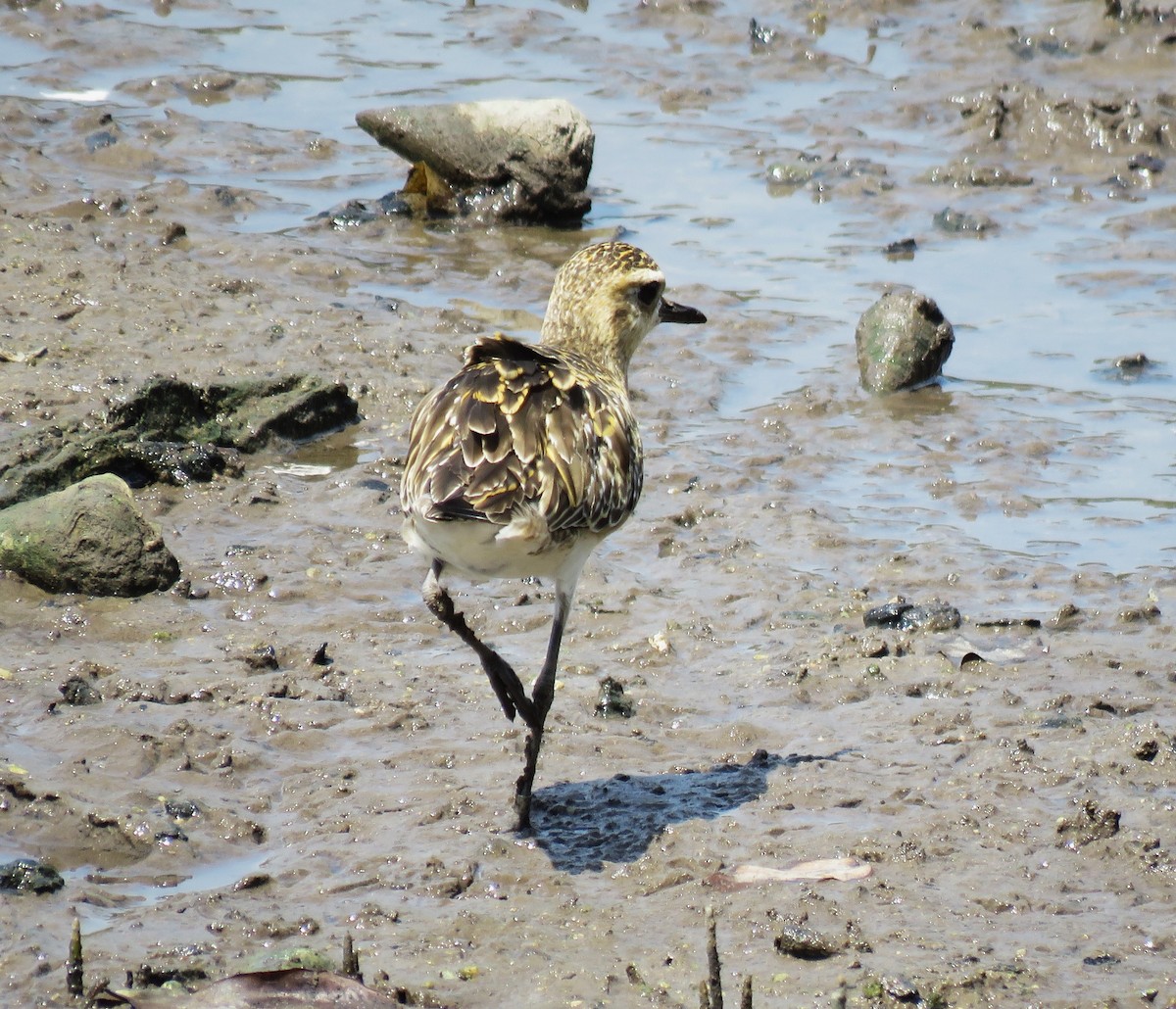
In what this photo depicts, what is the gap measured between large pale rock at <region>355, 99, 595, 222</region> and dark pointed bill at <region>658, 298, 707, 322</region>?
4970 millimetres

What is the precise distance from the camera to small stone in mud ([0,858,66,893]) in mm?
5133

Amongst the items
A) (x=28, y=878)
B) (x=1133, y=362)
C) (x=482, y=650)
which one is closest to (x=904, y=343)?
(x=1133, y=362)

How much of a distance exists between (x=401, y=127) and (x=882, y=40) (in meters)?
5.32

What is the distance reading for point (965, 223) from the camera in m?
11.9

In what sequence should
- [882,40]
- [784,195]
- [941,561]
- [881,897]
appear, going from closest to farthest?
[881,897]
[941,561]
[784,195]
[882,40]

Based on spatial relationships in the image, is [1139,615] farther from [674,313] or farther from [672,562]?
[674,313]

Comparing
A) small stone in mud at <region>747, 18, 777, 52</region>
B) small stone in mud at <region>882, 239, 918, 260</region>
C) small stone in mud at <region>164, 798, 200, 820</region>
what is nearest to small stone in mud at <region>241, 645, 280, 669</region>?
small stone in mud at <region>164, 798, 200, 820</region>

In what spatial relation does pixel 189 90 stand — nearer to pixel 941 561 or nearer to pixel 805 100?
pixel 805 100

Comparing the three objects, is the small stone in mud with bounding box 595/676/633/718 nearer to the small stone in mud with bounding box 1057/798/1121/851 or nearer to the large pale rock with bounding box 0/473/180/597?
the small stone in mud with bounding box 1057/798/1121/851

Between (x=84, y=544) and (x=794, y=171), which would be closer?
(x=84, y=544)

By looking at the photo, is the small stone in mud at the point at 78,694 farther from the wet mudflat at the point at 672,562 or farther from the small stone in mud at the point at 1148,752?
the small stone in mud at the point at 1148,752

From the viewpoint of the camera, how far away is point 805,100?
46.6 ft

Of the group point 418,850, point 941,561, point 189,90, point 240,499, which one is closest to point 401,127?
point 189,90

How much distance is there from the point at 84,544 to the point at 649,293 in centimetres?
266
